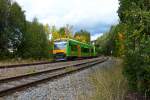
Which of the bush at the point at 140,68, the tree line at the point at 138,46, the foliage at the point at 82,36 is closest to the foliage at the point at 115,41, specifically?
the tree line at the point at 138,46

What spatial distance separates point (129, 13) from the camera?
9.79 m

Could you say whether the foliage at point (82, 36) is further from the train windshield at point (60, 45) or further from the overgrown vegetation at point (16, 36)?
the train windshield at point (60, 45)

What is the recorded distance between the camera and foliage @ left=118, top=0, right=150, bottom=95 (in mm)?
8797

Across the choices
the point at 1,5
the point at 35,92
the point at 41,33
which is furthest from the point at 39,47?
the point at 35,92

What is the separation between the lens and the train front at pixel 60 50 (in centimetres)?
4375

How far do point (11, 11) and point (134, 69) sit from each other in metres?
38.8

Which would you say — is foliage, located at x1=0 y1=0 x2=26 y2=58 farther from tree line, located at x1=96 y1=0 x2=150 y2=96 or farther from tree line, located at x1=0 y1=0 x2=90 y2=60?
tree line, located at x1=96 y1=0 x2=150 y2=96

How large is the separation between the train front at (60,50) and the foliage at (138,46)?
109 feet

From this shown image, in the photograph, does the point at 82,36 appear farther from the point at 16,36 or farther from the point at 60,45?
the point at 60,45

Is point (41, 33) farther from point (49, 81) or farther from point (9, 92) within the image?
point (9, 92)

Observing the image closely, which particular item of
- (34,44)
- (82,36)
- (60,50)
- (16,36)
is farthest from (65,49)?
(82,36)

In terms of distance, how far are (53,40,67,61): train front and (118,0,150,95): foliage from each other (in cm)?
3336

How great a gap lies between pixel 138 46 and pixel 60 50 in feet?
Result: 116

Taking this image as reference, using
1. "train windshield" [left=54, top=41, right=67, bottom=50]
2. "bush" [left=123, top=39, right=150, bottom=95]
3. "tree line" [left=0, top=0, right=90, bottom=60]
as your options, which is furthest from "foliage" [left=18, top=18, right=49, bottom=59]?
"bush" [left=123, top=39, right=150, bottom=95]
